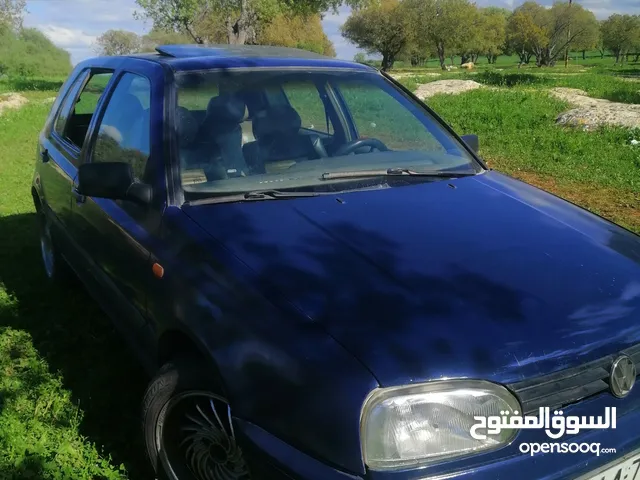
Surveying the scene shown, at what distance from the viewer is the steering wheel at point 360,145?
3.08m

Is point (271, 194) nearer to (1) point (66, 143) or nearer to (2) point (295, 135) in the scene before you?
(2) point (295, 135)

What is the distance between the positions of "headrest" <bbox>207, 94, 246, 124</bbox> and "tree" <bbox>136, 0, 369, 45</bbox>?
26.5 m

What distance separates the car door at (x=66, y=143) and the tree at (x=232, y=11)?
82.0 feet

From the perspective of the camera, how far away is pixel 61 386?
344 centimetres

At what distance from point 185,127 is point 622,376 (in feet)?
6.50

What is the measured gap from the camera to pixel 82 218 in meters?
3.50

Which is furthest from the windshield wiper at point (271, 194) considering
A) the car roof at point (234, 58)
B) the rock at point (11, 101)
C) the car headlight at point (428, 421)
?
the rock at point (11, 101)

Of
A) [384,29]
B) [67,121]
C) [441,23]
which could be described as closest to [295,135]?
[67,121]

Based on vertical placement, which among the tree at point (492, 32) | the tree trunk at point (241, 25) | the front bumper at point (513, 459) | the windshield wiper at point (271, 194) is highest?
the tree at point (492, 32)

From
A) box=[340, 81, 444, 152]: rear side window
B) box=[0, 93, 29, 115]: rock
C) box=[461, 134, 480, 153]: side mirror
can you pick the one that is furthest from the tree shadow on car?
box=[0, 93, 29, 115]: rock

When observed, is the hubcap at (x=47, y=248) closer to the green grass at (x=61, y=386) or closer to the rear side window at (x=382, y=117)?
the green grass at (x=61, y=386)

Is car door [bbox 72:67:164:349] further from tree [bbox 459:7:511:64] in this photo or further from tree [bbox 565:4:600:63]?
tree [bbox 565:4:600:63]

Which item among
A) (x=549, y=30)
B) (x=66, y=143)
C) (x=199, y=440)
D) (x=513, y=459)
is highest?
(x=549, y=30)

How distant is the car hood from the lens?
173 cm
